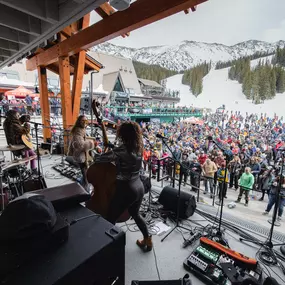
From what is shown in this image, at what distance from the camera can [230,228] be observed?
2.63 m

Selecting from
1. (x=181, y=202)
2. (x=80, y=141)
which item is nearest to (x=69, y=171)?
(x=80, y=141)

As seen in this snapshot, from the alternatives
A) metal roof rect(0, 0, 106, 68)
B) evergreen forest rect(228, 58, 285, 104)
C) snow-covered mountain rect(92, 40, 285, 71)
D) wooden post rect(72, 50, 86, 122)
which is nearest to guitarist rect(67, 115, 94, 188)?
metal roof rect(0, 0, 106, 68)

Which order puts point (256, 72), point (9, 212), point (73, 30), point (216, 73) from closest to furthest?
point (9, 212) → point (73, 30) → point (256, 72) → point (216, 73)

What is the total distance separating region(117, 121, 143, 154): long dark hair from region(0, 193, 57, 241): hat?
94 cm

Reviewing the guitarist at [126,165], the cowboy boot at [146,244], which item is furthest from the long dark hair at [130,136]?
the cowboy boot at [146,244]

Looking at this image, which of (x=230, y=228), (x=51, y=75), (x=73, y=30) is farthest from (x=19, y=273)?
(x=51, y=75)

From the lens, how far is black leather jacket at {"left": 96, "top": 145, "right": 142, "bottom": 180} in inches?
70.0

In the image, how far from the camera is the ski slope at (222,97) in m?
43.5

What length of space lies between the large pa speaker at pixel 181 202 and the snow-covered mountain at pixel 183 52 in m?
158

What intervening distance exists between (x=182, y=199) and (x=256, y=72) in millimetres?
58005

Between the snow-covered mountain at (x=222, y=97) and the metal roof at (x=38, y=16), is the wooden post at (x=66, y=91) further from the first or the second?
the snow-covered mountain at (x=222, y=97)

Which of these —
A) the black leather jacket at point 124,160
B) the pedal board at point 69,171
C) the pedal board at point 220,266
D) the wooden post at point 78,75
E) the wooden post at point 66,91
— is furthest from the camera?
the wooden post at point 66,91

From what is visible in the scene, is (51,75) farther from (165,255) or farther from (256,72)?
(256,72)

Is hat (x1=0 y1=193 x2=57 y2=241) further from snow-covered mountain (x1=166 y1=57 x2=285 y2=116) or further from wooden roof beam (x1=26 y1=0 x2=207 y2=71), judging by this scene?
snow-covered mountain (x1=166 y1=57 x2=285 y2=116)
